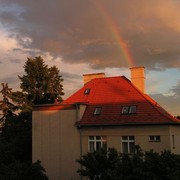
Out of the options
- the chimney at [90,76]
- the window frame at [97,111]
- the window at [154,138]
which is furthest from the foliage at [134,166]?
the chimney at [90,76]

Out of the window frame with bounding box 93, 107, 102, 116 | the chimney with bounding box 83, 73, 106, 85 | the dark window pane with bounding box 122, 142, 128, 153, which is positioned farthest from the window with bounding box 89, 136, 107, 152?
the chimney with bounding box 83, 73, 106, 85

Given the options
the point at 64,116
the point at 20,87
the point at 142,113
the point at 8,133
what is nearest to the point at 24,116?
the point at 8,133

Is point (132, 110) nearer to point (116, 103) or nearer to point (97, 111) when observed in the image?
point (116, 103)

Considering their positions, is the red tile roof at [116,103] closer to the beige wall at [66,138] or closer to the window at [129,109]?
the window at [129,109]

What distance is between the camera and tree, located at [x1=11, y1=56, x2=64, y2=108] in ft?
147

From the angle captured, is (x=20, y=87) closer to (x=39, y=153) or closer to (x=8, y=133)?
(x=8, y=133)

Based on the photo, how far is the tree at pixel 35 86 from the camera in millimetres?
44812

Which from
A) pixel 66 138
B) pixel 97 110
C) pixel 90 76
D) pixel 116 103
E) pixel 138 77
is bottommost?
pixel 66 138

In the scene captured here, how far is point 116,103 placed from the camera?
29703mm

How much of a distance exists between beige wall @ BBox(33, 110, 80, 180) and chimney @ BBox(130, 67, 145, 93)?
727 centimetres

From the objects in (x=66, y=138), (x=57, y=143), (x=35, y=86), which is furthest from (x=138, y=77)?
(x=35, y=86)

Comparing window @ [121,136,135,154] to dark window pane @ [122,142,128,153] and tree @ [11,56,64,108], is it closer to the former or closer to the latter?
dark window pane @ [122,142,128,153]

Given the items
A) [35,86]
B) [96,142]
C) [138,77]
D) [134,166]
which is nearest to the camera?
[134,166]

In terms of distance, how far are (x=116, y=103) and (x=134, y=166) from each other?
52.7 feet
